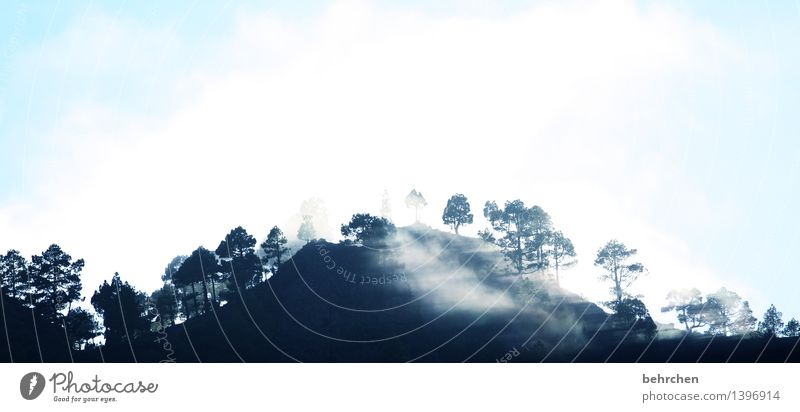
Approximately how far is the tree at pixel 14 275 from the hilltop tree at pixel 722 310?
2840 inches

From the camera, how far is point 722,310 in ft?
273

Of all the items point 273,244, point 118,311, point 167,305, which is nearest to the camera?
point 118,311

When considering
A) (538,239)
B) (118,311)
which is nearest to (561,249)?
(538,239)

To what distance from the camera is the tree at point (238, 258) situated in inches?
3674

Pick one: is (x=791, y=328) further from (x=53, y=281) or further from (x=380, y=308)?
(x=53, y=281)

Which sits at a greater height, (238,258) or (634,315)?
(238,258)

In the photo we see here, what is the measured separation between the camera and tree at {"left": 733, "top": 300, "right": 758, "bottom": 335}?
75.8 metres

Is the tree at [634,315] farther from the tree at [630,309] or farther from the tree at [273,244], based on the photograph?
the tree at [273,244]

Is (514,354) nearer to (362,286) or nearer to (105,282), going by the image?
(362,286)
